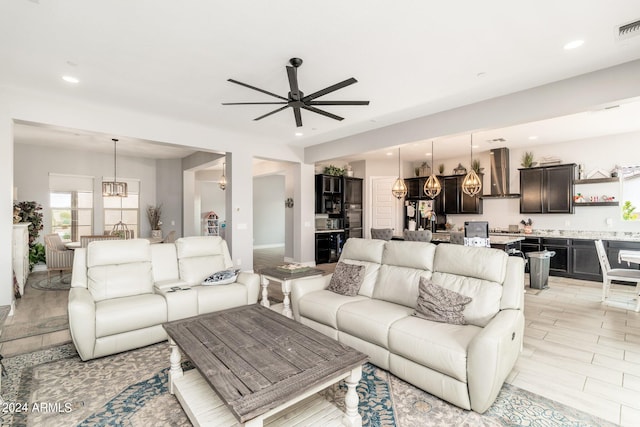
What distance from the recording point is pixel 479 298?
2555 millimetres

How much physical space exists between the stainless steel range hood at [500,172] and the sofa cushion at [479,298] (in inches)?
220

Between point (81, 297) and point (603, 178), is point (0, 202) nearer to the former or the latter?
point (81, 297)

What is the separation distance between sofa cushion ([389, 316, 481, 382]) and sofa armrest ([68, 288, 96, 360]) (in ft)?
8.78

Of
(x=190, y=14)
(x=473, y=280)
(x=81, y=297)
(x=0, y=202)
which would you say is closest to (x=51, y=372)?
(x=81, y=297)

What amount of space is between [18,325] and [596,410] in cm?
575

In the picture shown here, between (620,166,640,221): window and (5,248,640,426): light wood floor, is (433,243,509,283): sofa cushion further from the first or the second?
(620,166,640,221): window

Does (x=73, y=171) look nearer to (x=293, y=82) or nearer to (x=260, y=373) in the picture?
(x=293, y=82)

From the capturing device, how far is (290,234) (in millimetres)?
8273

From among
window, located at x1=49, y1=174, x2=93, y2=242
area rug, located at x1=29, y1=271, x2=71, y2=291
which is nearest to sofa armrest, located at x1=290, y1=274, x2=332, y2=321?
area rug, located at x1=29, y1=271, x2=71, y2=291

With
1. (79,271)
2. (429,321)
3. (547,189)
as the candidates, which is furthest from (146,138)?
(547,189)

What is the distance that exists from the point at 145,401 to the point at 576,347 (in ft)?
13.0

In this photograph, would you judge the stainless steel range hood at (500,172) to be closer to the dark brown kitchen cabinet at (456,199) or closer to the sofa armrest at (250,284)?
the dark brown kitchen cabinet at (456,199)

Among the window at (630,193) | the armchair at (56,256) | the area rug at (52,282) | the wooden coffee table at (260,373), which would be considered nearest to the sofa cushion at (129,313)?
the wooden coffee table at (260,373)

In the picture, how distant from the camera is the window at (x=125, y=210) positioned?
8195 mm
